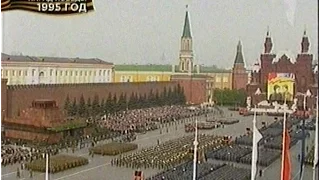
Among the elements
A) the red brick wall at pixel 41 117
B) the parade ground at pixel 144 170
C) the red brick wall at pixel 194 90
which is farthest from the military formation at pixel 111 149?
the red brick wall at pixel 194 90

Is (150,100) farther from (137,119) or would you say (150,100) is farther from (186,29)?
(186,29)

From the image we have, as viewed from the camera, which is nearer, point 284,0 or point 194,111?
point 284,0

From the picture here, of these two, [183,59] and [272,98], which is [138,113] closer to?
[183,59]

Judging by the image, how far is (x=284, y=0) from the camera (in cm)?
514

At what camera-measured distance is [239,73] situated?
6.02m

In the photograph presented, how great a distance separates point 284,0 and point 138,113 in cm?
233

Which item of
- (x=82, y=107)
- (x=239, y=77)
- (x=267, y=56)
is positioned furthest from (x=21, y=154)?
(x=267, y=56)

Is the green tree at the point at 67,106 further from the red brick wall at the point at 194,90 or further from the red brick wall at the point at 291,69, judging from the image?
the red brick wall at the point at 291,69

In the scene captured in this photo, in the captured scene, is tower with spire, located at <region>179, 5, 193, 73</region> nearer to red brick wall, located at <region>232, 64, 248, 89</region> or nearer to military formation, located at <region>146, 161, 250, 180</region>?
red brick wall, located at <region>232, 64, 248, 89</region>

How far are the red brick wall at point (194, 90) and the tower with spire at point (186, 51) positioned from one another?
14 centimetres

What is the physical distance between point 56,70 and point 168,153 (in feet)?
5.18

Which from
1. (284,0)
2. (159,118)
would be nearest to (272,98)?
(284,0)

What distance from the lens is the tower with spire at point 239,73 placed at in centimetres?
591

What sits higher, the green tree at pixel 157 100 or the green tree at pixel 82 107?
the green tree at pixel 157 100
